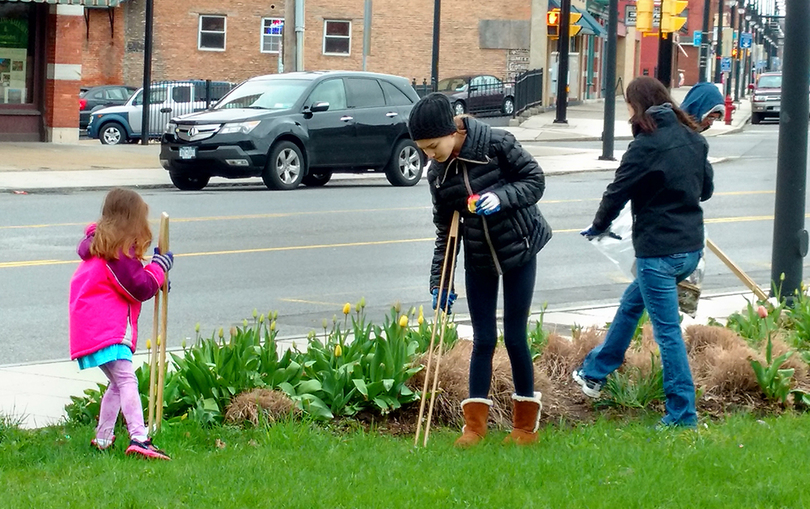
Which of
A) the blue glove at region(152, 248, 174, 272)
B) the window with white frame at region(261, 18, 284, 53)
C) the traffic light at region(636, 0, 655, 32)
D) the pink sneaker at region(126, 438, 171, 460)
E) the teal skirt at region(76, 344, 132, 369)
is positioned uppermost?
the window with white frame at region(261, 18, 284, 53)

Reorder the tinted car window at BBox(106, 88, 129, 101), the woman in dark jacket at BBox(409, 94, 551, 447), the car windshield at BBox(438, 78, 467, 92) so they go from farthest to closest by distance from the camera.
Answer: the car windshield at BBox(438, 78, 467, 92)
the tinted car window at BBox(106, 88, 129, 101)
the woman in dark jacket at BBox(409, 94, 551, 447)

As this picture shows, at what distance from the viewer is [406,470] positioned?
16.5 ft

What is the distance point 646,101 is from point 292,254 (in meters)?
7.10

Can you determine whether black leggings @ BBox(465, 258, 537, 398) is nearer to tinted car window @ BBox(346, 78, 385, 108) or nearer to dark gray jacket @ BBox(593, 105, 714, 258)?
dark gray jacket @ BBox(593, 105, 714, 258)

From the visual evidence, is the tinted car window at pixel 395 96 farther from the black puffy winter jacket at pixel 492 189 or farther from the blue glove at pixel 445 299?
the black puffy winter jacket at pixel 492 189

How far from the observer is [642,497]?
4.67 m

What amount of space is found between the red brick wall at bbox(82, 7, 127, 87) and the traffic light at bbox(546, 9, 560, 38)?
18.1m

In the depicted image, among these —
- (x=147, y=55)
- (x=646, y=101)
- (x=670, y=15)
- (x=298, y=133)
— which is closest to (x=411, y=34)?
(x=147, y=55)

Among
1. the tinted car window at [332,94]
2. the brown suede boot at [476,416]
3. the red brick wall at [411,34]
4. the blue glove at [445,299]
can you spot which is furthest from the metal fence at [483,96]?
the brown suede boot at [476,416]

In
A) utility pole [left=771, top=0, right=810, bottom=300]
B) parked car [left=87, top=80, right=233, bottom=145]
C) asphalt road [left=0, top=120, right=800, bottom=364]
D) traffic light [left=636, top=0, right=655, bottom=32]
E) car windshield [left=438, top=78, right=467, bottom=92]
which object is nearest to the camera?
utility pole [left=771, top=0, right=810, bottom=300]

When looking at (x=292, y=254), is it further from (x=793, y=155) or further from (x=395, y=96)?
(x=395, y=96)

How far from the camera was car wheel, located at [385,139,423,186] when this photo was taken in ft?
68.4

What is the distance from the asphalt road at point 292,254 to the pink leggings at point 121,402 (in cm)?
248

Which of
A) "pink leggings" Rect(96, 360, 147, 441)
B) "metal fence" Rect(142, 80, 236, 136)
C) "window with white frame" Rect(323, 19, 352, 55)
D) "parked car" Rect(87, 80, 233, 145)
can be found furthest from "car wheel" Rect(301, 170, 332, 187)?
"window with white frame" Rect(323, 19, 352, 55)
